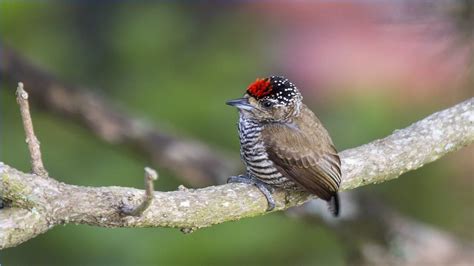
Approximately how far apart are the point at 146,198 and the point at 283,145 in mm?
1278

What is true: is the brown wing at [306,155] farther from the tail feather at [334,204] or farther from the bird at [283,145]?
the tail feather at [334,204]

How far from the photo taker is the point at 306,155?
380cm

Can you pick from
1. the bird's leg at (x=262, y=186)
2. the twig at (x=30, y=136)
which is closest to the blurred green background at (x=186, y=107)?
the bird's leg at (x=262, y=186)

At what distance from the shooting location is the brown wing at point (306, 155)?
142 inches

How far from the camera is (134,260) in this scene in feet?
17.7

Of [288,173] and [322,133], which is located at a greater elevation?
[322,133]

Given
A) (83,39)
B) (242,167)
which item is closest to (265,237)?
(242,167)

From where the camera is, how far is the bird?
3631 mm

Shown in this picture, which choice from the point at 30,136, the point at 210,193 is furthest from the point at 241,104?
the point at 30,136

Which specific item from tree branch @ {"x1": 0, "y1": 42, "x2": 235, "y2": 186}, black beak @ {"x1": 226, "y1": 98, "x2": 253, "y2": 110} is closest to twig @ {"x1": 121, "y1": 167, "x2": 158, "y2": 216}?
black beak @ {"x1": 226, "y1": 98, "x2": 253, "y2": 110}

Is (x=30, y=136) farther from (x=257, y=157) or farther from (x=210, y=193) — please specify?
(x=257, y=157)

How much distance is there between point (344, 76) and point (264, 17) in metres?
0.92

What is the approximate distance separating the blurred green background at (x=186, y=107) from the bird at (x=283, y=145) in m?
1.52

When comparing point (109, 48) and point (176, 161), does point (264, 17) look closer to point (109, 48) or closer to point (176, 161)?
point (109, 48)
